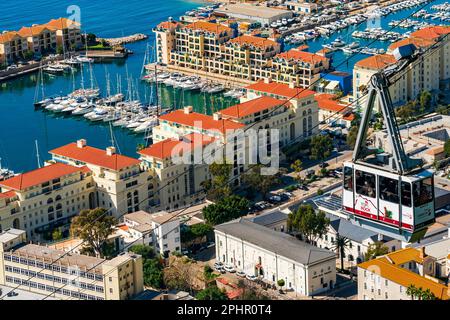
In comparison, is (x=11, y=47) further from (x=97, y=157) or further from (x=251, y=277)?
(x=251, y=277)

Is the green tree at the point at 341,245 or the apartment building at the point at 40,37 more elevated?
the apartment building at the point at 40,37

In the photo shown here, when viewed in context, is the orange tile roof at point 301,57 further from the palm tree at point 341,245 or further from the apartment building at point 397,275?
the apartment building at point 397,275

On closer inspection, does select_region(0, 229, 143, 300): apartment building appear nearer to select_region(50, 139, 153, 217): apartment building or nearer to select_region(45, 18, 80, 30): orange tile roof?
select_region(50, 139, 153, 217): apartment building

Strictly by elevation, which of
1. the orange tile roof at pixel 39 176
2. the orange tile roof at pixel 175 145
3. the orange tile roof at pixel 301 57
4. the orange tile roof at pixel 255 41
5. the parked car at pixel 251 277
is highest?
the orange tile roof at pixel 255 41

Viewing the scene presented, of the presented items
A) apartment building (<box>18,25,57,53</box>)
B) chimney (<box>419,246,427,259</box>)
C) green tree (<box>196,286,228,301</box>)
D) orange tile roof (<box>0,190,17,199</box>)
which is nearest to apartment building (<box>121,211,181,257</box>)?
green tree (<box>196,286,228,301</box>)

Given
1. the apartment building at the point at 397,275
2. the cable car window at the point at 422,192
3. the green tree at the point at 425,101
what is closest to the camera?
the cable car window at the point at 422,192

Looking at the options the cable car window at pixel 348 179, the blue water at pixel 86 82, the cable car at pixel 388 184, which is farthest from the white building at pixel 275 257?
the blue water at pixel 86 82

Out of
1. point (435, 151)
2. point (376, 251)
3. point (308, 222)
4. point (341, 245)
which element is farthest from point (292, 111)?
point (376, 251)

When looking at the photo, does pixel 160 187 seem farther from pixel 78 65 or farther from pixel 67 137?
pixel 78 65
